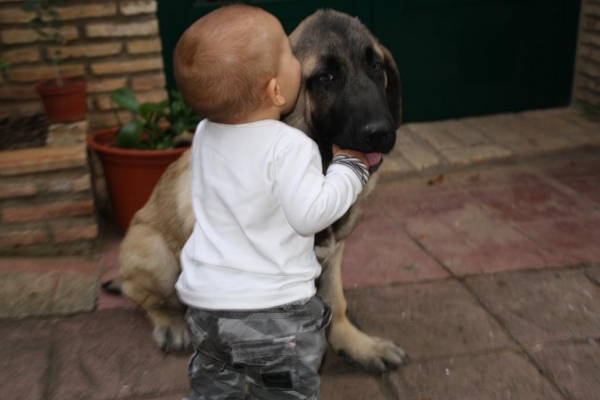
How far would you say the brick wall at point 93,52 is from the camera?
12.9 feet

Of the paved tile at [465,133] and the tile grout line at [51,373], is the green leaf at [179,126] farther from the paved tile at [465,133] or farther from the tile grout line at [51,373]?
the paved tile at [465,133]

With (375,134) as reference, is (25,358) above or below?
below

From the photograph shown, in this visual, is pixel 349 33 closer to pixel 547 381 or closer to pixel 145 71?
pixel 547 381

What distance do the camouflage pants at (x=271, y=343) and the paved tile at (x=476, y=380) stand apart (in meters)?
0.62

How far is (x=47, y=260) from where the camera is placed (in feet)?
11.8

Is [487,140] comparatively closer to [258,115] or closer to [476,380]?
[476,380]

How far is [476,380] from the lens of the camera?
8.23 feet

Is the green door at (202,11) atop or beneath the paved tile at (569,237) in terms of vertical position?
atop

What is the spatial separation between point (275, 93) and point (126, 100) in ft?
7.15

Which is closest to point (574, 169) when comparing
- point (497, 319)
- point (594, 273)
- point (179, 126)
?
point (594, 273)

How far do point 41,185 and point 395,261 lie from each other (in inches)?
76.4

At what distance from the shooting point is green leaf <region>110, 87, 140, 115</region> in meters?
3.71

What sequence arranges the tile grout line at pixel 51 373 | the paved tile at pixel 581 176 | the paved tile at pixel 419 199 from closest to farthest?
the tile grout line at pixel 51 373 < the paved tile at pixel 419 199 < the paved tile at pixel 581 176

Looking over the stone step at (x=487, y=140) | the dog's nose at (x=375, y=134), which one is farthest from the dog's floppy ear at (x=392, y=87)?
the stone step at (x=487, y=140)
